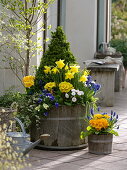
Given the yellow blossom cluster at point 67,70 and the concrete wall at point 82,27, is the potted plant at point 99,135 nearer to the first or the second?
the yellow blossom cluster at point 67,70

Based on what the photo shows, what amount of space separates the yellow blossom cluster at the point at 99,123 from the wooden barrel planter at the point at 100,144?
12 centimetres

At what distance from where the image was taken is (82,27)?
12.9 metres

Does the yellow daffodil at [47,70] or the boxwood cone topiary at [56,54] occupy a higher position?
the boxwood cone topiary at [56,54]

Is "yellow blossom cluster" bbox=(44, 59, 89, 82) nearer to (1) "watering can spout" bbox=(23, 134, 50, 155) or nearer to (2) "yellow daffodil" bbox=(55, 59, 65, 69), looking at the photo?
(2) "yellow daffodil" bbox=(55, 59, 65, 69)

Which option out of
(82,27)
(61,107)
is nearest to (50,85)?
(61,107)

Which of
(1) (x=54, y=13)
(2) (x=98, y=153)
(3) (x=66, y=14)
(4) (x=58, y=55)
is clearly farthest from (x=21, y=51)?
(3) (x=66, y=14)

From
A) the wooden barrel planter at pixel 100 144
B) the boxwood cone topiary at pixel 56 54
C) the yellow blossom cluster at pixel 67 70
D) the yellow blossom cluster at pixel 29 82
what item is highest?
the boxwood cone topiary at pixel 56 54

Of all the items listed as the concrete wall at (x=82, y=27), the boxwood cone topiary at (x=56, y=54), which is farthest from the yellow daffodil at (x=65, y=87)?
the concrete wall at (x=82, y=27)

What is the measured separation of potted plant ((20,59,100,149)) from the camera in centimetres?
614

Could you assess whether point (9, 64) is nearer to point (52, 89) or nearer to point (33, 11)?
point (33, 11)

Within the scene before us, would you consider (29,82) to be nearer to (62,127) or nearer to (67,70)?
(67,70)

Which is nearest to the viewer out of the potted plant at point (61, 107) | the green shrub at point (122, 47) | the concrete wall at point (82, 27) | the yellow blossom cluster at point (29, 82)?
the potted plant at point (61, 107)

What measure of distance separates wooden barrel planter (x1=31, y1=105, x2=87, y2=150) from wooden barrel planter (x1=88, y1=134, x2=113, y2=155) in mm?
263

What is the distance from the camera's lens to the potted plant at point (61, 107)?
6.14 metres
